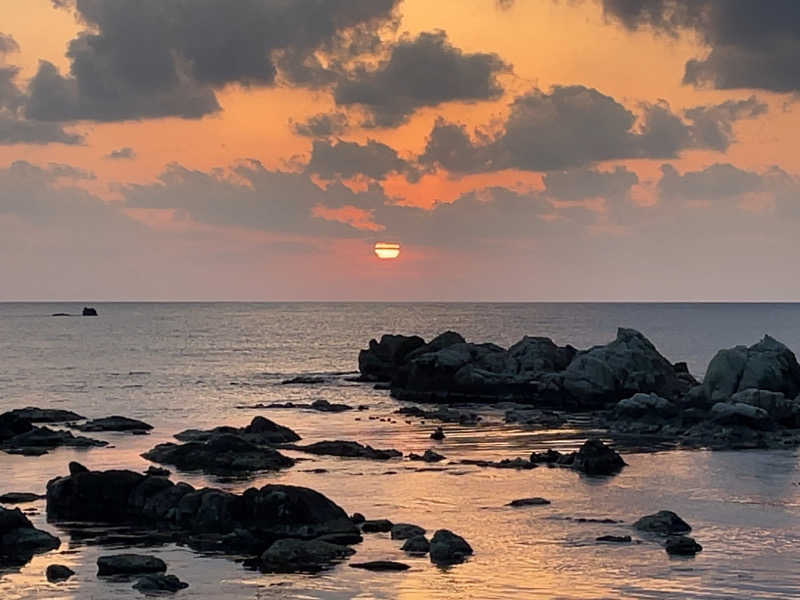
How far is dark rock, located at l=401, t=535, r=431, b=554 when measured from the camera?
42531mm

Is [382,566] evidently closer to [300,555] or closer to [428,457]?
[300,555]

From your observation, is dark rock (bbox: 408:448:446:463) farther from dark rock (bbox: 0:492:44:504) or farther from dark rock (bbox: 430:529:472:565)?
dark rock (bbox: 430:529:472:565)

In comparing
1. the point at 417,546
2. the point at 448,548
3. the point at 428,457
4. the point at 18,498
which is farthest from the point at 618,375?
the point at 448,548

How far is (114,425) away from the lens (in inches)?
3317

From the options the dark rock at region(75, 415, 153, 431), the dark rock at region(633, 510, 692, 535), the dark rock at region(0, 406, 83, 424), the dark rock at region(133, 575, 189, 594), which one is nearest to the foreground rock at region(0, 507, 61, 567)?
the dark rock at region(133, 575, 189, 594)

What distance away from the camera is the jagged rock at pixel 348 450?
68.9 metres

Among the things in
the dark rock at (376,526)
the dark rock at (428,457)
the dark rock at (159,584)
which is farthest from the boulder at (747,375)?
the dark rock at (159,584)

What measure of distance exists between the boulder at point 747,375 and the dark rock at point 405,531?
53.7m

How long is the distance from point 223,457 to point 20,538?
21.0 meters

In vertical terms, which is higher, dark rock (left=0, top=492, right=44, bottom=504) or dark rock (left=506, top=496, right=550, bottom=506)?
dark rock (left=506, top=496, right=550, bottom=506)

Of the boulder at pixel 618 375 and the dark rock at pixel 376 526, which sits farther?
the boulder at pixel 618 375

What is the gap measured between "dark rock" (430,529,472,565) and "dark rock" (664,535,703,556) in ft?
23.7

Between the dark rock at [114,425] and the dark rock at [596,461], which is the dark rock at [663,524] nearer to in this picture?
the dark rock at [596,461]

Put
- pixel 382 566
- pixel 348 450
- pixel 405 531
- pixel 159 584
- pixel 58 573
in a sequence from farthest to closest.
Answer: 1. pixel 348 450
2. pixel 405 531
3. pixel 382 566
4. pixel 58 573
5. pixel 159 584
